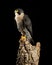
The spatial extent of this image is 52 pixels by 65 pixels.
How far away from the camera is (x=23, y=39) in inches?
85.8

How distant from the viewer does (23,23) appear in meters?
2.16

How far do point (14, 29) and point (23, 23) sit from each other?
13.1 inches

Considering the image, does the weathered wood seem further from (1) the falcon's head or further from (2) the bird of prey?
(1) the falcon's head

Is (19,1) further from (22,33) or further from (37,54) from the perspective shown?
(37,54)

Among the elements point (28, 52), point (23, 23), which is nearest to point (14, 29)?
point (23, 23)

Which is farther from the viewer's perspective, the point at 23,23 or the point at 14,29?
the point at 14,29

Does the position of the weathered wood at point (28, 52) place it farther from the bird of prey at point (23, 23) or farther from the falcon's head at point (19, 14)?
the falcon's head at point (19, 14)

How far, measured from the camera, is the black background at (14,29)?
2.09m

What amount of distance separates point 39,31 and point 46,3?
38 cm

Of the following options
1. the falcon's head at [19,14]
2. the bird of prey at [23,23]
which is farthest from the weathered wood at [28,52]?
the falcon's head at [19,14]

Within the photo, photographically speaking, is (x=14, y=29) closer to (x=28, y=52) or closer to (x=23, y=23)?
(x=23, y=23)

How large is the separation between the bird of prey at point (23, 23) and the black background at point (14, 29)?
0.05m

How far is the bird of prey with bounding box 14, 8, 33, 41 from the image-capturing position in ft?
6.97

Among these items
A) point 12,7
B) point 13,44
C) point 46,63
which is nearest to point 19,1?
point 12,7
